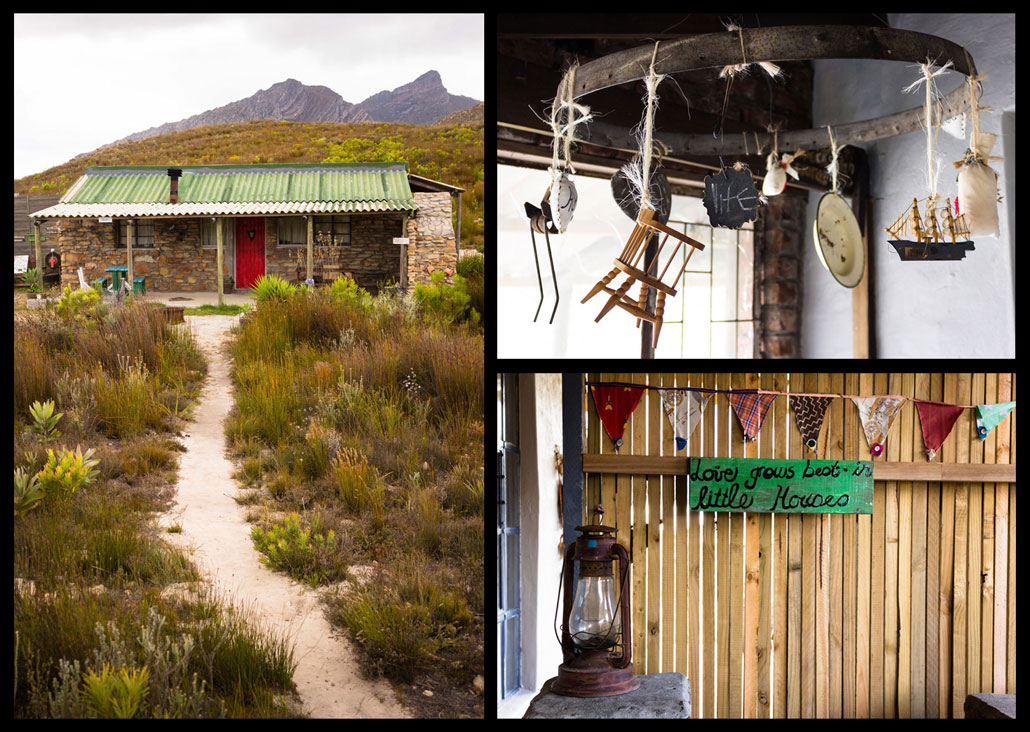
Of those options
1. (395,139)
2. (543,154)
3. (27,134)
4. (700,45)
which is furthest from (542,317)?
(27,134)

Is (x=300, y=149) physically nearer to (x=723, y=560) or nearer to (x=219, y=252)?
(x=219, y=252)

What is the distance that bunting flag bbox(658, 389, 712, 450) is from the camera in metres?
3.73

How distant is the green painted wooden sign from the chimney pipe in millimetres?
2593

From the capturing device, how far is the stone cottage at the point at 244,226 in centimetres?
333

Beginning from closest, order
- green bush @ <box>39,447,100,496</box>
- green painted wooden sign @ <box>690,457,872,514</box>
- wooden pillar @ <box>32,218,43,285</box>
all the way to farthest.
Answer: green bush @ <box>39,447,100,496</box> → wooden pillar @ <box>32,218,43,285</box> → green painted wooden sign @ <box>690,457,872,514</box>

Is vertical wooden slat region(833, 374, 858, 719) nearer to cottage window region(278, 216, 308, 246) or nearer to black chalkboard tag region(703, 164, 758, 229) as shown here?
black chalkboard tag region(703, 164, 758, 229)

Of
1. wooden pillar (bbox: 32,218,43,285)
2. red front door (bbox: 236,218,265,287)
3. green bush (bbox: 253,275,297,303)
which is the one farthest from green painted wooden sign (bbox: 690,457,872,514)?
wooden pillar (bbox: 32,218,43,285)

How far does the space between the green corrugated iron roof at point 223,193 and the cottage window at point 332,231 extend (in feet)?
0.15

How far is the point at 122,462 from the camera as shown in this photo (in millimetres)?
3230

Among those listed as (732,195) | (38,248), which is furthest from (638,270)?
(38,248)

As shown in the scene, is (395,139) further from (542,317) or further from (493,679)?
(493,679)

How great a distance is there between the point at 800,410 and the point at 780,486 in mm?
370

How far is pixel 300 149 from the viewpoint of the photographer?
134 inches

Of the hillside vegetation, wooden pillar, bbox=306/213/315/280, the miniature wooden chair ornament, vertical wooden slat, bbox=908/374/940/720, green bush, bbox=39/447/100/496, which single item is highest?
the hillside vegetation
